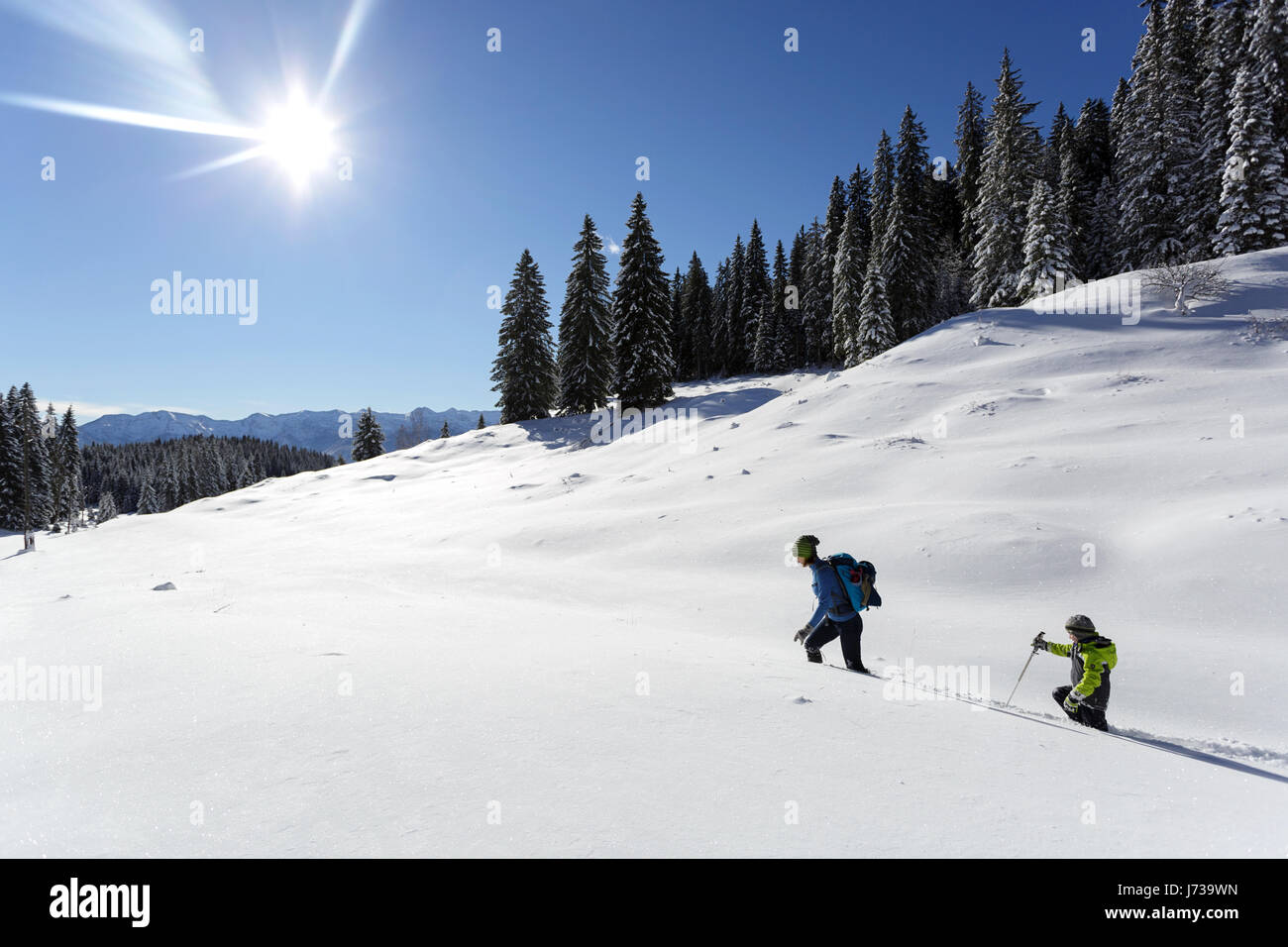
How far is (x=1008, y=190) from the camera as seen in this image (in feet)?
131

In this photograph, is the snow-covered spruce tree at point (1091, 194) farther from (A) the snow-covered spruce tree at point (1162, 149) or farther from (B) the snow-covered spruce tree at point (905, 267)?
(B) the snow-covered spruce tree at point (905, 267)

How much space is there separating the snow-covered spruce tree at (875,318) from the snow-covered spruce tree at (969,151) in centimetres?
1903

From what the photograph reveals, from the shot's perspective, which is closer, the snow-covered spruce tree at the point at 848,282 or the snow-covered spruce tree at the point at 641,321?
the snow-covered spruce tree at the point at 641,321

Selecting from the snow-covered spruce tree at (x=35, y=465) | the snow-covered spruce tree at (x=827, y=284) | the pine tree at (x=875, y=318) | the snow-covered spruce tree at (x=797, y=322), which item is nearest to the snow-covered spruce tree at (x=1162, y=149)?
the pine tree at (x=875, y=318)

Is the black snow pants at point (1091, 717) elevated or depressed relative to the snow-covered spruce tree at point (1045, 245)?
depressed

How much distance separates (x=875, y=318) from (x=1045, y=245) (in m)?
10.4

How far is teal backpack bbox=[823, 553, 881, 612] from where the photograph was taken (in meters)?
6.61

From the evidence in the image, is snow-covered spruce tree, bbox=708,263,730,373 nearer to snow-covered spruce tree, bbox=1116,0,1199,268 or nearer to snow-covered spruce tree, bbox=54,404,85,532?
snow-covered spruce tree, bbox=1116,0,1199,268

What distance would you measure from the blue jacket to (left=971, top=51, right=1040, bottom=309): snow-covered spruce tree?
1606 inches

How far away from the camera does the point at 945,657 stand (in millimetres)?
7359

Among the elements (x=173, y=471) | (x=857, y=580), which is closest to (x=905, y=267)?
(x=857, y=580)

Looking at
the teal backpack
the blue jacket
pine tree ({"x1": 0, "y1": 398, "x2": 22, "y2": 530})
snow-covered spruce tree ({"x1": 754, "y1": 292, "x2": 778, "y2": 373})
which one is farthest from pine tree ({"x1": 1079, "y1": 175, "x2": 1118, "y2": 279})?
pine tree ({"x1": 0, "y1": 398, "x2": 22, "y2": 530})

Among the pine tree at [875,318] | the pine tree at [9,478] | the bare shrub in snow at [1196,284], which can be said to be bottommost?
the pine tree at [9,478]

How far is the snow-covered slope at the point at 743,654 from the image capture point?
288cm
